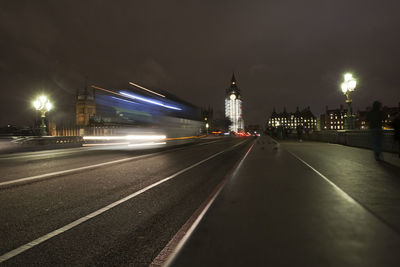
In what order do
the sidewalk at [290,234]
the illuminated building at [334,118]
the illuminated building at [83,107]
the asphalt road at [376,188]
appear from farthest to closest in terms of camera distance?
the illuminated building at [334,118] < the illuminated building at [83,107] < the asphalt road at [376,188] < the sidewalk at [290,234]

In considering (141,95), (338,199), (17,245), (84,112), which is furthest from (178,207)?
(84,112)

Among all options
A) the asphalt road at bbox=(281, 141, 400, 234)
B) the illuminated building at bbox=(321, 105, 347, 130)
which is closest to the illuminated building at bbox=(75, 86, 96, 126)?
the asphalt road at bbox=(281, 141, 400, 234)

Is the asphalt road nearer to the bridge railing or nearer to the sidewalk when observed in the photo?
the sidewalk

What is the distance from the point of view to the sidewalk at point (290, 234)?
2.43 meters

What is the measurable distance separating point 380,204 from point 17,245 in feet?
18.3

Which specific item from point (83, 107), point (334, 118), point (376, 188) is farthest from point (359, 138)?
point (334, 118)

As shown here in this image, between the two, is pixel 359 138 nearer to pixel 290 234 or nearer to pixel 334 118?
pixel 290 234

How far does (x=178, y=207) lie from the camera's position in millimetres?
4172

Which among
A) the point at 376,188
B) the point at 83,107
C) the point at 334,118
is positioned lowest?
the point at 376,188

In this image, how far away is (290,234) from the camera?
2994mm

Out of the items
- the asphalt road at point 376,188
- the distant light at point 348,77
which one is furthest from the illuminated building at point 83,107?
the asphalt road at point 376,188

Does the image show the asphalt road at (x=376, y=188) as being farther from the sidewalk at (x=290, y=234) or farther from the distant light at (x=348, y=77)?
the distant light at (x=348, y=77)

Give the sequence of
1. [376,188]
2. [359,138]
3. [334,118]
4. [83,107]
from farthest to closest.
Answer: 1. [334,118]
2. [83,107]
3. [359,138]
4. [376,188]

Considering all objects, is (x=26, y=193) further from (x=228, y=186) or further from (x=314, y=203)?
(x=314, y=203)
